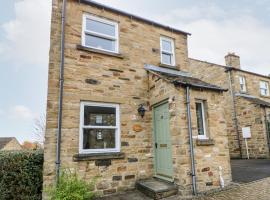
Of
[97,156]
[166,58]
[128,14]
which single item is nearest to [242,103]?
[166,58]

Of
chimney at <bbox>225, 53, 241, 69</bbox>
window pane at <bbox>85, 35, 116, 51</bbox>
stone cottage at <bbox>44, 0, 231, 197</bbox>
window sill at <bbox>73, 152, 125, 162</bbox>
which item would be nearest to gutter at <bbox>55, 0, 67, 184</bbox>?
stone cottage at <bbox>44, 0, 231, 197</bbox>

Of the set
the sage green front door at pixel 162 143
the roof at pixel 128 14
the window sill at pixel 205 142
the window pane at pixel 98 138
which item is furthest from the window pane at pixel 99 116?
the roof at pixel 128 14

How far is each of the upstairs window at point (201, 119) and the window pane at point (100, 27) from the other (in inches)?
172

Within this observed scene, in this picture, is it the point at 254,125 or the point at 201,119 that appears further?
the point at 254,125

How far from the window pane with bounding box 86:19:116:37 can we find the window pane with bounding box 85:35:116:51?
0.30 m

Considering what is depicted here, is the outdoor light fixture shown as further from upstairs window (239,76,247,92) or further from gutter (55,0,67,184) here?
upstairs window (239,76,247,92)

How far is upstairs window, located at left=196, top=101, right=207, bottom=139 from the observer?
6012 millimetres

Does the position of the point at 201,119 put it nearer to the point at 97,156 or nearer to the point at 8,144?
the point at 97,156

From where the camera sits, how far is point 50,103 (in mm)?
5391

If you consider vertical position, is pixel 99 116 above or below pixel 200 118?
above

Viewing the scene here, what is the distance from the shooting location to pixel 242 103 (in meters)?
12.8

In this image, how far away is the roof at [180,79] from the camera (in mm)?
5676

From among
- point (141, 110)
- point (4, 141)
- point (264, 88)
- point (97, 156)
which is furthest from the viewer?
point (4, 141)

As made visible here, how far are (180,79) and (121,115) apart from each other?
2.48 meters
